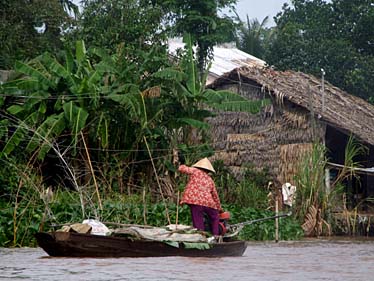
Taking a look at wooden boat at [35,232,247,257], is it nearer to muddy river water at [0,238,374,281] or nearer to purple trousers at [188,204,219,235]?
muddy river water at [0,238,374,281]

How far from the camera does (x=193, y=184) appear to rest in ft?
47.0

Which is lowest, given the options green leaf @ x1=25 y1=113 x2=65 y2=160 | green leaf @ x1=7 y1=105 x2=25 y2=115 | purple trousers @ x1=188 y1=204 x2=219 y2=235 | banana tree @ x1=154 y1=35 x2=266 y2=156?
purple trousers @ x1=188 y1=204 x2=219 y2=235

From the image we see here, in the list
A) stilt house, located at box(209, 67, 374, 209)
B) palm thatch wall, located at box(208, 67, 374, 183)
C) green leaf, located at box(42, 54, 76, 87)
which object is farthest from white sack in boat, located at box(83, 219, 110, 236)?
stilt house, located at box(209, 67, 374, 209)

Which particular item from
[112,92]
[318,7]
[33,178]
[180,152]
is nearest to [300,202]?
[180,152]

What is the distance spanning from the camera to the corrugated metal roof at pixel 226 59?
34.5 m

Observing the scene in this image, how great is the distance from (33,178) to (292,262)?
5543 millimetres

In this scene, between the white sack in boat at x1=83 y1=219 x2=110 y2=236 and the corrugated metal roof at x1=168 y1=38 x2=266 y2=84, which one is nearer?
the white sack in boat at x1=83 y1=219 x2=110 y2=236

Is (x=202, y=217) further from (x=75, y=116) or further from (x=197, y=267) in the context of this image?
(x=75, y=116)

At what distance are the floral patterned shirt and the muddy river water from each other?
996 millimetres

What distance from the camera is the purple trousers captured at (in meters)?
14.3

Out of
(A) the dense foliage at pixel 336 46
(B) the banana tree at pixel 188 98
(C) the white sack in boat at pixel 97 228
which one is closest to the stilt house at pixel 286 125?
(B) the banana tree at pixel 188 98

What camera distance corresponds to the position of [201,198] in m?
14.2

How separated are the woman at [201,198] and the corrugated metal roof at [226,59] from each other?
1904cm

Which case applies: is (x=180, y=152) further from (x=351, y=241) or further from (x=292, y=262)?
(x=292, y=262)
